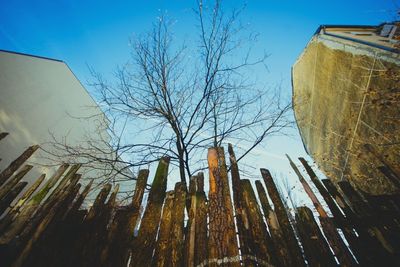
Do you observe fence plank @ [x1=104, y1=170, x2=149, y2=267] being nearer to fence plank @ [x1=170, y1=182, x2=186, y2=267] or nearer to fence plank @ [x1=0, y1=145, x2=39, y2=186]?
fence plank @ [x1=170, y1=182, x2=186, y2=267]

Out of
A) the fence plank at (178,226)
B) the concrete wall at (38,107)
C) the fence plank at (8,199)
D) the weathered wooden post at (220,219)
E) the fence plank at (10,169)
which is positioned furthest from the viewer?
the concrete wall at (38,107)

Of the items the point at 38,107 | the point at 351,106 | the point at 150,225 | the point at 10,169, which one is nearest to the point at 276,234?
the point at 150,225

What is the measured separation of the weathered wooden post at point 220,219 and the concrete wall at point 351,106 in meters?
4.37

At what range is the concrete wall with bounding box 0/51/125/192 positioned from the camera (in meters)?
8.12

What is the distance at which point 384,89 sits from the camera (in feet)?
17.4

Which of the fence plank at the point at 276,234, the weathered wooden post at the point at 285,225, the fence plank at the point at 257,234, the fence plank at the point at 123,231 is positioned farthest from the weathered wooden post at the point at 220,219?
the fence plank at the point at 123,231

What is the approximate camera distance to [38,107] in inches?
372

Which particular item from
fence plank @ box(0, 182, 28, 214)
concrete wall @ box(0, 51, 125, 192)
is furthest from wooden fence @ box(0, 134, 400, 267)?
concrete wall @ box(0, 51, 125, 192)

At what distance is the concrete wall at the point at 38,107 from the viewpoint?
8.12 meters

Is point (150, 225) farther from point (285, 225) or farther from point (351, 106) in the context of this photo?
point (351, 106)

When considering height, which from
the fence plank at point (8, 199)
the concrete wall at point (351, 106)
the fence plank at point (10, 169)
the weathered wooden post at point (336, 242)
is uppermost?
the concrete wall at point (351, 106)

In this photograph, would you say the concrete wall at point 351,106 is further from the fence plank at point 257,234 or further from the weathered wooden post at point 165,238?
the weathered wooden post at point 165,238

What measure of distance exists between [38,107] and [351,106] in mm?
13221

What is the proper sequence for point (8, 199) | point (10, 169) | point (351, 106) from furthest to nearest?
point (351, 106), point (10, 169), point (8, 199)
